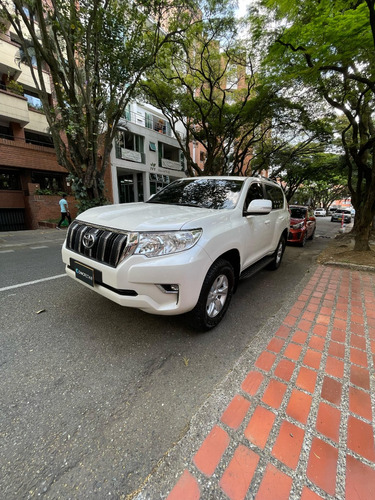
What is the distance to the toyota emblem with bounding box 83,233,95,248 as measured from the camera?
7.44ft

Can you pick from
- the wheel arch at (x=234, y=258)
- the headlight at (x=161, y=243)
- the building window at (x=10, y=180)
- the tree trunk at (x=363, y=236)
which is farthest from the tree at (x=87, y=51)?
the tree trunk at (x=363, y=236)

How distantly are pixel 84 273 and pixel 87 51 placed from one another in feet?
25.7

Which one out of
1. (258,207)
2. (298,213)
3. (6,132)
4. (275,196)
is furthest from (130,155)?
(258,207)

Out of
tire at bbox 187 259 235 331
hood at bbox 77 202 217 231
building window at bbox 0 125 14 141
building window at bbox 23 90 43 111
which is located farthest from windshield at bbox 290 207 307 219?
building window at bbox 0 125 14 141

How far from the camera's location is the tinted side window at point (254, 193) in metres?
3.22

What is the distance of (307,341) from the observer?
2.31 meters

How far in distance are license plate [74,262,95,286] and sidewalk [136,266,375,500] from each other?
59.3 inches

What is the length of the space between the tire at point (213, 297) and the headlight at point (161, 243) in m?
0.45

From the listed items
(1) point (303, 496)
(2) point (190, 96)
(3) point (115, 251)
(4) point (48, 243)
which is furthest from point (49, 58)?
(1) point (303, 496)

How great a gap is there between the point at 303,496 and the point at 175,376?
1045 mm

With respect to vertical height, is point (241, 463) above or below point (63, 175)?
below

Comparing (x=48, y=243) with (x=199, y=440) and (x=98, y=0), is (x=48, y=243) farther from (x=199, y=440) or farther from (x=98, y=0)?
(x=199, y=440)

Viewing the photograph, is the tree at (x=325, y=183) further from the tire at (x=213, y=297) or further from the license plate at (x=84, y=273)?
the license plate at (x=84, y=273)

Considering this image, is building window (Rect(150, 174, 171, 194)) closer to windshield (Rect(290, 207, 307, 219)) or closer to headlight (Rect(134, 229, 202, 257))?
windshield (Rect(290, 207, 307, 219))
